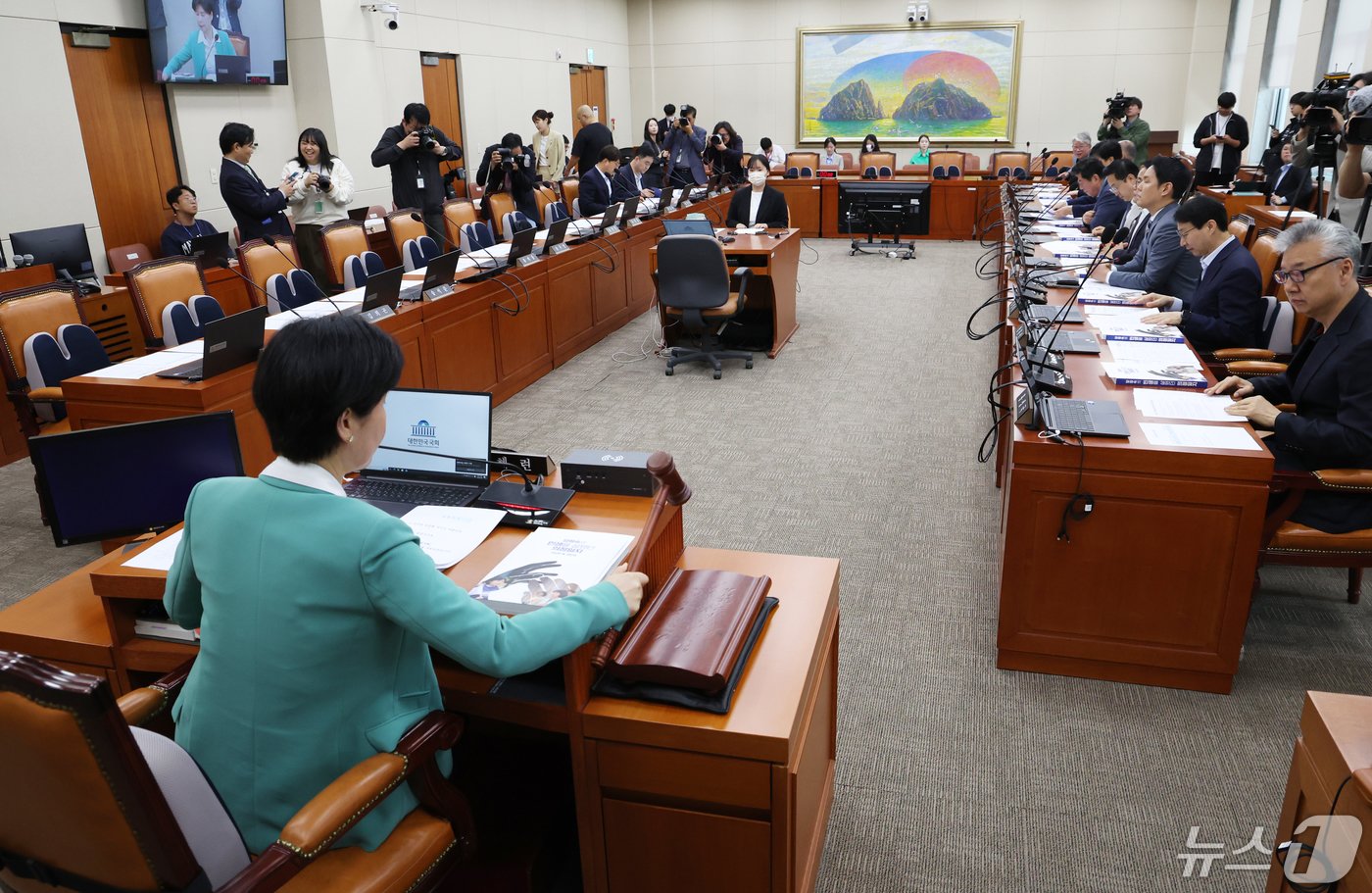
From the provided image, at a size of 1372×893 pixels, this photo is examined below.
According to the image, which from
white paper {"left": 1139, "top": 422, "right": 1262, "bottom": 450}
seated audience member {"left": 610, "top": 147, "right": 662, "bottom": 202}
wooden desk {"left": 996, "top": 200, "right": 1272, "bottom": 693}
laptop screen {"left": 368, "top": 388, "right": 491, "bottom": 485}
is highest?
seated audience member {"left": 610, "top": 147, "right": 662, "bottom": 202}

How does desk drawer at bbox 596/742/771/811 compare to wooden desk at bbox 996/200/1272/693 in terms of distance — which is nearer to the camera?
desk drawer at bbox 596/742/771/811

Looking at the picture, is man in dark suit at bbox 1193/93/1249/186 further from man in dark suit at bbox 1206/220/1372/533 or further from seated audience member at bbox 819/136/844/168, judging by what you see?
man in dark suit at bbox 1206/220/1372/533

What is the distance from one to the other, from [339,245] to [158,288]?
1262 millimetres

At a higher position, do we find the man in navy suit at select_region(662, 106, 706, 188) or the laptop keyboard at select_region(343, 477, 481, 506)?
the man in navy suit at select_region(662, 106, 706, 188)

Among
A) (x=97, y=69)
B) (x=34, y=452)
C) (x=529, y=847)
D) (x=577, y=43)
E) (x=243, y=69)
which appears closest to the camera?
(x=529, y=847)

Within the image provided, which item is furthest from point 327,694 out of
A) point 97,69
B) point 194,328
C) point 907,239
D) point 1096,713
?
point 907,239

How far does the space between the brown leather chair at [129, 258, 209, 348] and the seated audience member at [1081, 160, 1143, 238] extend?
4.96 m

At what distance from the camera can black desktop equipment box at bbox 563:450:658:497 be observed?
2.19 m

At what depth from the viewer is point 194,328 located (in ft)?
14.0

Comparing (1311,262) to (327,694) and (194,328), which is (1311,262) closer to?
(327,694)

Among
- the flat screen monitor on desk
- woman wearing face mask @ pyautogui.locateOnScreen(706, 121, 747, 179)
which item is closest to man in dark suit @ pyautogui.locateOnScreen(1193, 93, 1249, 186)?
the flat screen monitor on desk

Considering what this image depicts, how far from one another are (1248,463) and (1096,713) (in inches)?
30.3

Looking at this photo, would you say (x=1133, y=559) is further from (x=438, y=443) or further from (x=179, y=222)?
(x=179, y=222)

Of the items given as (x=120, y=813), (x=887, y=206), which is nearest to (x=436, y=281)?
(x=120, y=813)
